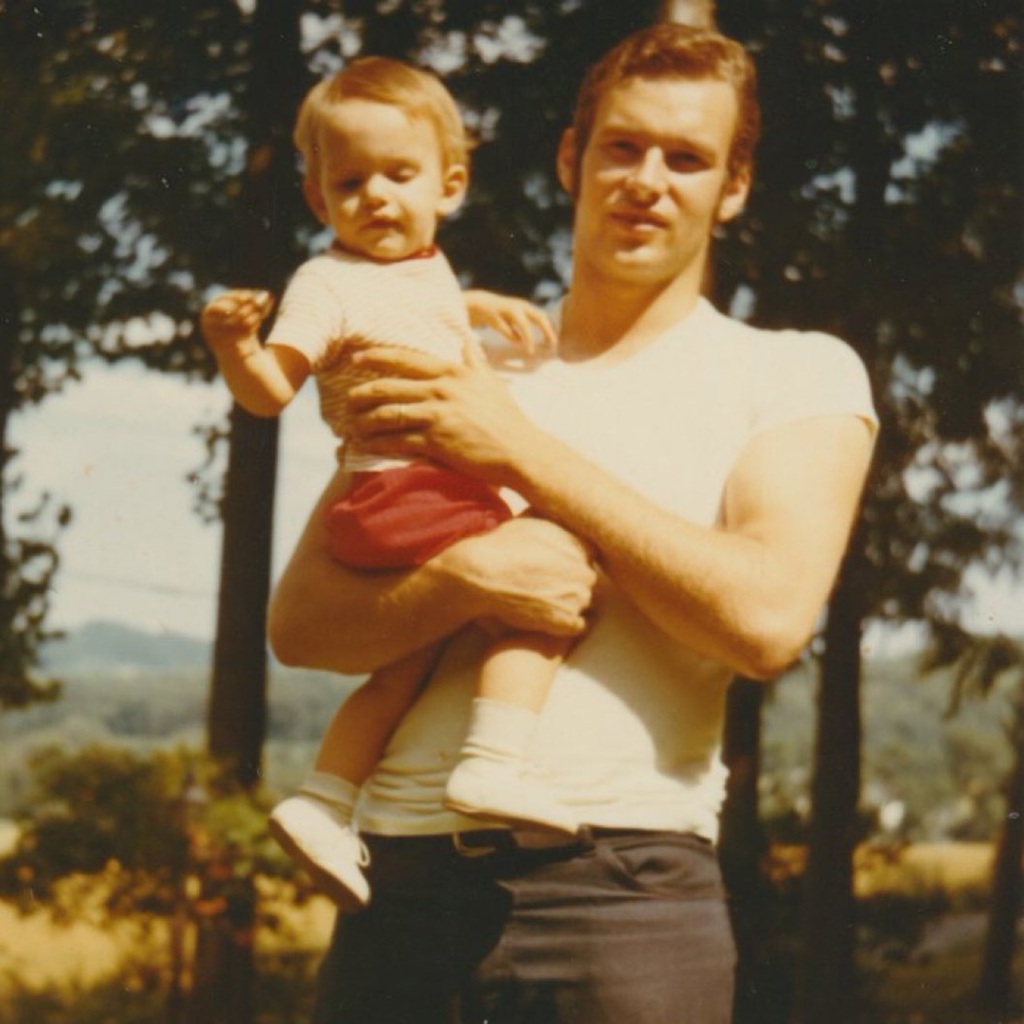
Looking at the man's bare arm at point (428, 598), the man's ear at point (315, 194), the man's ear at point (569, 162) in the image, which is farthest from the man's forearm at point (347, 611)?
the man's ear at point (569, 162)

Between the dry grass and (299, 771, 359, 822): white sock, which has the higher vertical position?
(299, 771, 359, 822): white sock

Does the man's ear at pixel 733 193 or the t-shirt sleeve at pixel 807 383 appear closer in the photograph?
the t-shirt sleeve at pixel 807 383

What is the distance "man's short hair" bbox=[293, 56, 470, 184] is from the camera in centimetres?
185

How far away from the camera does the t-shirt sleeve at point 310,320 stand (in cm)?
176

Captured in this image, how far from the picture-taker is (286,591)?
5.98ft

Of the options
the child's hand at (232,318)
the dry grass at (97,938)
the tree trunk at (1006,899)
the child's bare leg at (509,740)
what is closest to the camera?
the child's bare leg at (509,740)

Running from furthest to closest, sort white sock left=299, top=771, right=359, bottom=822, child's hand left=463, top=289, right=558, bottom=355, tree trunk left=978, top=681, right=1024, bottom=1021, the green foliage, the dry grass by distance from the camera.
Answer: tree trunk left=978, top=681, right=1024, bottom=1021 → the dry grass → the green foliage → child's hand left=463, top=289, right=558, bottom=355 → white sock left=299, top=771, right=359, bottom=822

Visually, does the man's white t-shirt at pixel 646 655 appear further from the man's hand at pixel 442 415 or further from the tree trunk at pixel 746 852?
the tree trunk at pixel 746 852

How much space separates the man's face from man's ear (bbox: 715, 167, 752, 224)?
0.03 m

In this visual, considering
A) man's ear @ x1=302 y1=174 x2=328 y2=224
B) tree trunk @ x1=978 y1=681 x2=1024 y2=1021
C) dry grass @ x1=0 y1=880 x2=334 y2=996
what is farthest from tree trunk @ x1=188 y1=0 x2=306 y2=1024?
tree trunk @ x1=978 y1=681 x2=1024 y2=1021

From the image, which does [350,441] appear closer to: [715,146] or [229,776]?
[715,146]

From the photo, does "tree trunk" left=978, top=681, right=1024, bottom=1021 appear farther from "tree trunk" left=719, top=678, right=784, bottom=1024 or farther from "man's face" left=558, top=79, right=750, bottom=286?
"man's face" left=558, top=79, right=750, bottom=286

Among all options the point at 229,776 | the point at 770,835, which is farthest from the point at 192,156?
the point at 770,835

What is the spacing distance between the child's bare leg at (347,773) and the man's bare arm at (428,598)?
0.04 metres
